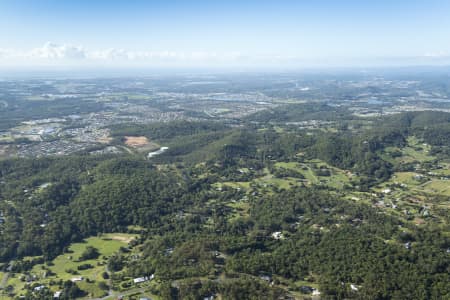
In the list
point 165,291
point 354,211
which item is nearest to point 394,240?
point 354,211

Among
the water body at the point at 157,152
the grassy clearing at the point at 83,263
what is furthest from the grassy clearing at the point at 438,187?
the water body at the point at 157,152

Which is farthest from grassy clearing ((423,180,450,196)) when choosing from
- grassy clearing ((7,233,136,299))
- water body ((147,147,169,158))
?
water body ((147,147,169,158))

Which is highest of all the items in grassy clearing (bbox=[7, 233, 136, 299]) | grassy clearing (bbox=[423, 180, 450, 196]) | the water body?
the water body

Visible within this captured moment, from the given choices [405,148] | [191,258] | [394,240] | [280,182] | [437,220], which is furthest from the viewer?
[405,148]

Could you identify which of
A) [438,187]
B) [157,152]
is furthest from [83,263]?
[438,187]

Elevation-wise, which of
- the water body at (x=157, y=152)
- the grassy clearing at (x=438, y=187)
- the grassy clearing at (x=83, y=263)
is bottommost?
the grassy clearing at (x=83, y=263)

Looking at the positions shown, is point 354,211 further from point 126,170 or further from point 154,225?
point 126,170

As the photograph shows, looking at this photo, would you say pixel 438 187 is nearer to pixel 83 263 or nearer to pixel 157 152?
pixel 83 263

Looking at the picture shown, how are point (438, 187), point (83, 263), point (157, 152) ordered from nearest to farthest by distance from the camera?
1. point (83, 263)
2. point (438, 187)
3. point (157, 152)

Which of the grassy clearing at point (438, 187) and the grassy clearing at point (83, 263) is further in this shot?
the grassy clearing at point (438, 187)

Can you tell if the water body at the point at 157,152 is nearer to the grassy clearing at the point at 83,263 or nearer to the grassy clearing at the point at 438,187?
the grassy clearing at the point at 83,263

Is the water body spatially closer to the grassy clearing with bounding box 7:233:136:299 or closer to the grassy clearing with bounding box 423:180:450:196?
the grassy clearing with bounding box 7:233:136:299
